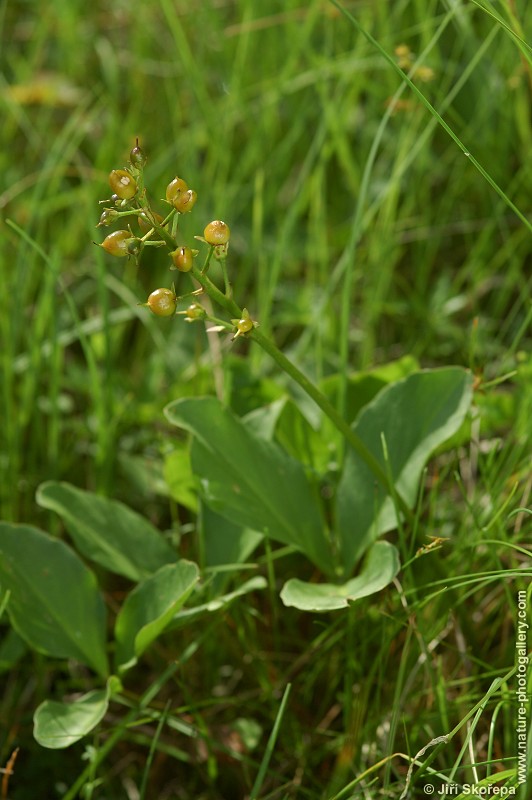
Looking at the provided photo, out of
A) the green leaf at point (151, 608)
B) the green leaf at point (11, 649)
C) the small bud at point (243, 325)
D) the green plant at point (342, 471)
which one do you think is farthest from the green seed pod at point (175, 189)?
the green leaf at point (11, 649)

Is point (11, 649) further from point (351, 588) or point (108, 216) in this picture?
point (108, 216)

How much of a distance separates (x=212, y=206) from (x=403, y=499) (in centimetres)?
89

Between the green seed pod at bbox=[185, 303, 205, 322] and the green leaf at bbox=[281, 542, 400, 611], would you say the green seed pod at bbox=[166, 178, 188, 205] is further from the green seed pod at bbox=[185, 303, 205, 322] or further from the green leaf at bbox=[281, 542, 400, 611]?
the green leaf at bbox=[281, 542, 400, 611]

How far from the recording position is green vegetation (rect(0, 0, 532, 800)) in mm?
1037

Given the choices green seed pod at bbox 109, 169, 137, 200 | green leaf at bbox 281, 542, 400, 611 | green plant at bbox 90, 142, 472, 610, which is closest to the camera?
green seed pod at bbox 109, 169, 137, 200

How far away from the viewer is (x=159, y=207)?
1887 millimetres

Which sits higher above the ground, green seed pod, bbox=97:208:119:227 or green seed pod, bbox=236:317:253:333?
green seed pod, bbox=97:208:119:227

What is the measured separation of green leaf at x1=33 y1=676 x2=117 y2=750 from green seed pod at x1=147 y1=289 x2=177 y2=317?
18.4 inches

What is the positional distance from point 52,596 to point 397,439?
18.0 inches

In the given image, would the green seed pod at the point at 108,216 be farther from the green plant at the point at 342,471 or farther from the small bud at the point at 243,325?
the green plant at the point at 342,471

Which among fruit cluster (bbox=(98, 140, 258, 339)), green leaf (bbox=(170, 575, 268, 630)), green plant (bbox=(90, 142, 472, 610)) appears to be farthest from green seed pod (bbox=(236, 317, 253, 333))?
green leaf (bbox=(170, 575, 268, 630))

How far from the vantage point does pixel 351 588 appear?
103 centimetres

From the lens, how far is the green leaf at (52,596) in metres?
1.11

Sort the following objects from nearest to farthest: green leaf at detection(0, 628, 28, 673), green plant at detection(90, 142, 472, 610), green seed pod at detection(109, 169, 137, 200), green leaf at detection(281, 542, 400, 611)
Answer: green seed pod at detection(109, 169, 137, 200) < green leaf at detection(281, 542, 400, 611) < green plant at detection(90, 142, 472, 610) < green leaf at detection(0, 628, 28, 673)
